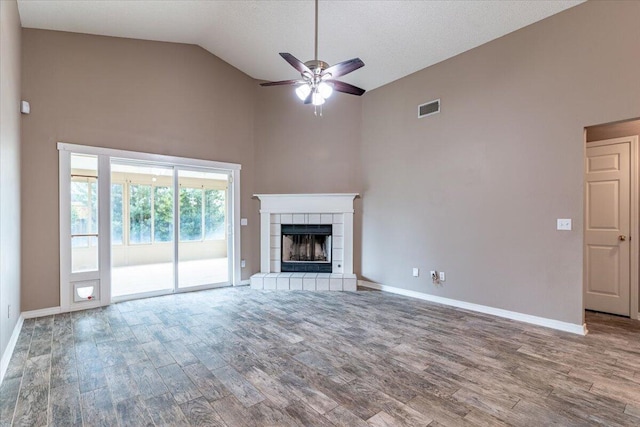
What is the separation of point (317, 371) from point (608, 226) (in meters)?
4.02

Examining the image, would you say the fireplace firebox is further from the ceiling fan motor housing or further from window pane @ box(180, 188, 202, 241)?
the ceiling fan motor housing

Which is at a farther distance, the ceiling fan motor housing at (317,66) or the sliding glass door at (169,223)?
the sliding glass door at (169,223)

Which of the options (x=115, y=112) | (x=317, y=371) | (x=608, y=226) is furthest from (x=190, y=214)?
(x=608, y=226)

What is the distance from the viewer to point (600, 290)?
152 inches

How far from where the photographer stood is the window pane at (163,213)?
473 centimetres

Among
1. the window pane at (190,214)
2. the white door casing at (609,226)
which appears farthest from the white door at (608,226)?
the window pane at (190,214)

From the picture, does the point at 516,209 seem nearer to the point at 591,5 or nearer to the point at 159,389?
the point at 591,5

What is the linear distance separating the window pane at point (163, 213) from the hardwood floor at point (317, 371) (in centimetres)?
138

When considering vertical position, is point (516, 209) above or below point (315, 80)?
below

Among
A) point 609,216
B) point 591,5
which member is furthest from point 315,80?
point 609,216

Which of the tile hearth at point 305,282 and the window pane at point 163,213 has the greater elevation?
the window pane at point 163,213

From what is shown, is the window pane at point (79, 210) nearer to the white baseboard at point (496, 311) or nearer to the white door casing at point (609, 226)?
the white baseboard at point (496, 311)

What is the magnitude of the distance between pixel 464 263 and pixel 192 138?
4349mm

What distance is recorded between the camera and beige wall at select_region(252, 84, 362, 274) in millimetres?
5297
